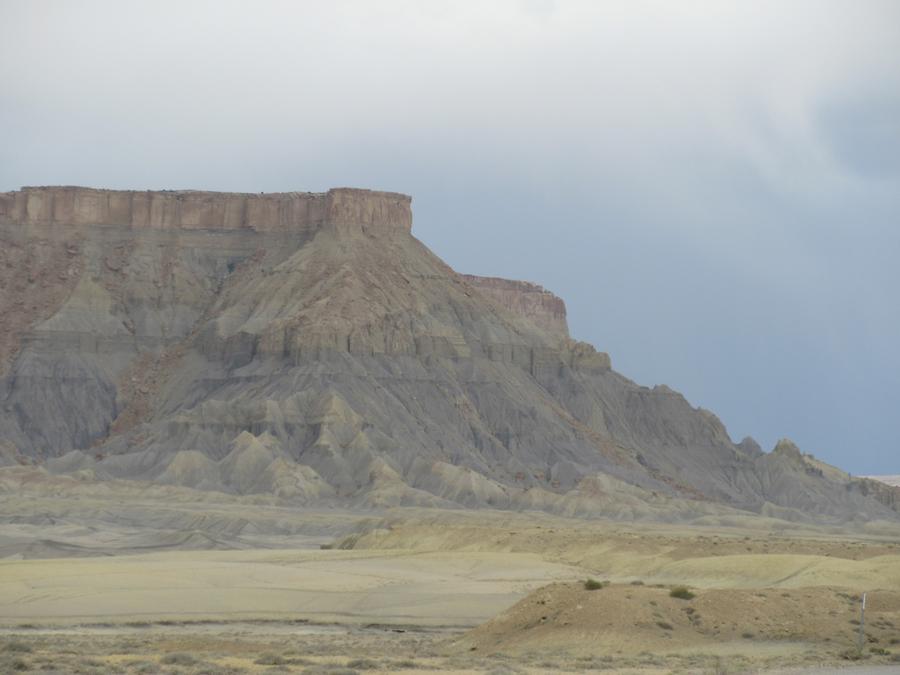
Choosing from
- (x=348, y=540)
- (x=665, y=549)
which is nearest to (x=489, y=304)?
(x=348, y=540)

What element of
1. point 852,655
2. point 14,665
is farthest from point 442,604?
point 14,665

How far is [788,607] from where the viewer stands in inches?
A: 1683

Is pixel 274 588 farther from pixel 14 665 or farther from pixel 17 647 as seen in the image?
pixel 14 665

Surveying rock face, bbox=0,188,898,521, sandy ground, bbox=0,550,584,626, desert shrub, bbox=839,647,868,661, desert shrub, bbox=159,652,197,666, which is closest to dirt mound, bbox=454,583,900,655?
desert shrub, bbox=839,647,868,661

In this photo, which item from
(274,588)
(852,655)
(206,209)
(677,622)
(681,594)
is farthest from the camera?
(206,209)

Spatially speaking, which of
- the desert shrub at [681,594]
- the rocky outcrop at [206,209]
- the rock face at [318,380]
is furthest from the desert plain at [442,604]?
the rocky outcrop at [206,209]

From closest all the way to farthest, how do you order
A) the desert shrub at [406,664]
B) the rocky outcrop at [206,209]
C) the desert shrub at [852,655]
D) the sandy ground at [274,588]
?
the desert shrub at [406,664], the desert shrub at [852,655], the sandy ground at [274,588], the rocky outcrop at [206,209]

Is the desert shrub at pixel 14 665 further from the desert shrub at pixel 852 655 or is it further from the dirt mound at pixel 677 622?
the desert shrub at pixel 852 655

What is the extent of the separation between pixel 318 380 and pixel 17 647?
A: 107712 millimetres

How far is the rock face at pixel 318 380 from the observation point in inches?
5531

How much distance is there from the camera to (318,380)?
14838 cm

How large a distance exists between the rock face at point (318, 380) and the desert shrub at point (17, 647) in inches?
3527

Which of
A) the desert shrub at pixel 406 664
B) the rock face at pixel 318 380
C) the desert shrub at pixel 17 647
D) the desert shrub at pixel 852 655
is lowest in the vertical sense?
the desert shrub at pixel 17 647

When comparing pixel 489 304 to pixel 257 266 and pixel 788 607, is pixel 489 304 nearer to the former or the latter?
pixel 257 266
